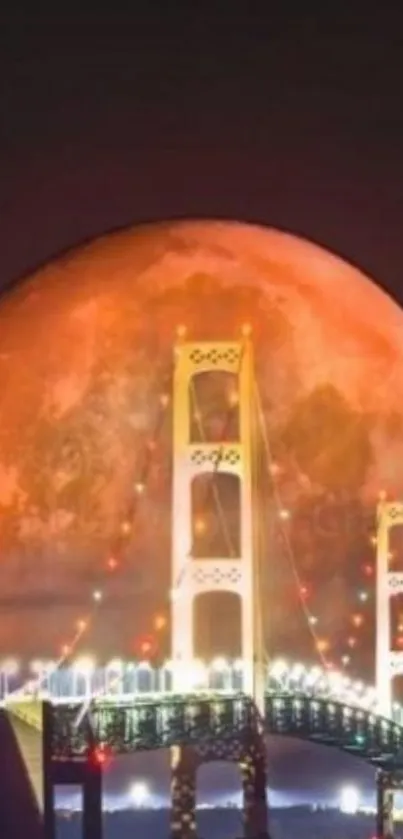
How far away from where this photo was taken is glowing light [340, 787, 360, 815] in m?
5.42

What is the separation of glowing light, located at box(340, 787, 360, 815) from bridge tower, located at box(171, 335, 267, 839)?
1.06 feet

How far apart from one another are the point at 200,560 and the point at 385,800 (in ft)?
2.74

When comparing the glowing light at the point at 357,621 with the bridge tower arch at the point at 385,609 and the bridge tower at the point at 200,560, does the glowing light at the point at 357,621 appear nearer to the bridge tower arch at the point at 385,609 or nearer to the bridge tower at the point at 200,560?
the bridge tower arch at the point at 385,609

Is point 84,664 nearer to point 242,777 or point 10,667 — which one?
point 10,667

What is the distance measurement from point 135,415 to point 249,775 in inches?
41.9

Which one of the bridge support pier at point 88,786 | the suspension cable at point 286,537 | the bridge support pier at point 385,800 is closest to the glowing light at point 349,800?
the bridge support pier at point 385,800

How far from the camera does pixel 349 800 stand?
544 cm

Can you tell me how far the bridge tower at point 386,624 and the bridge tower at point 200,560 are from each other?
0.35 m

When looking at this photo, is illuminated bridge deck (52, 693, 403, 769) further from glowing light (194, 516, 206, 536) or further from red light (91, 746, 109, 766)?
glowing light (194, 516, 206, 536)

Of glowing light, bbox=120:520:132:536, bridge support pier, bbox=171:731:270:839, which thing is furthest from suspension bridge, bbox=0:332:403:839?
glowing light, bbox=120:520:132:536

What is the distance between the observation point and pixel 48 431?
5.46 metres

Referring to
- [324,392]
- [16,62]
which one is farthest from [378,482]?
[16,62]

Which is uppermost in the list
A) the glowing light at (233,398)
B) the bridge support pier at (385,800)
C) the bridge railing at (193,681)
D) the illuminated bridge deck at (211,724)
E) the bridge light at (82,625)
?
the glowing light at (233,398)

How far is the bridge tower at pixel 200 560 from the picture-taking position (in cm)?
535
